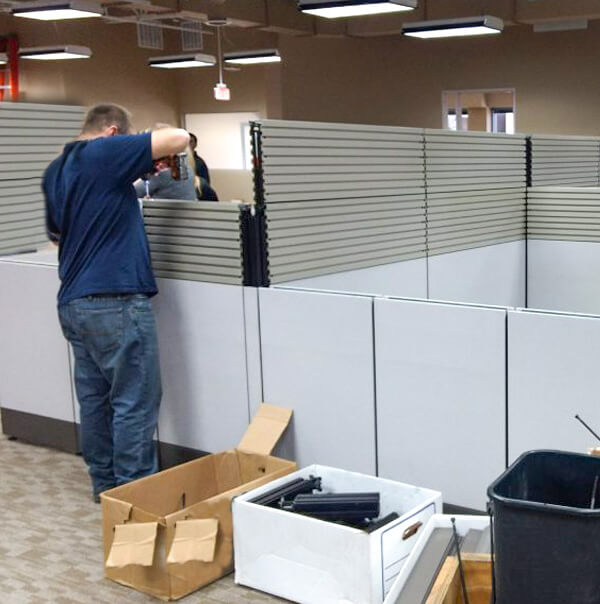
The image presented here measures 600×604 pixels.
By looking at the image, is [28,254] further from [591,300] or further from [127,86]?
[127,86]

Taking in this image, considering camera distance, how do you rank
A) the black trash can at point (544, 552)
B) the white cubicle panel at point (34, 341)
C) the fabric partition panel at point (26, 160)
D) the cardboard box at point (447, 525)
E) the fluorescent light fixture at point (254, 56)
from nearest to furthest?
the black trash can at point (544, 552)
the cardboard box at point (447, 525)
the white cubicle panel at point (34, 341)
the fabric partition panel at point (26, 160)
the fluorescent light fixture at point (254, 56)

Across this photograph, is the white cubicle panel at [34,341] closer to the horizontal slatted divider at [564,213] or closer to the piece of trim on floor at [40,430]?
the piece of trim on floor at [40,430]

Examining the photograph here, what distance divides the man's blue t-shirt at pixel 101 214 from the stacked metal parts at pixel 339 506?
2.99ft

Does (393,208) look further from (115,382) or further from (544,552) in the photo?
(544,552)

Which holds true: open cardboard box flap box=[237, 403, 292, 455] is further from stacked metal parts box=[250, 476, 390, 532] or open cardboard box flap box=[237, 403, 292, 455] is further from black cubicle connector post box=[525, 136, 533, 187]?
black cubicle connector post box=[525, 136, 533, 187]

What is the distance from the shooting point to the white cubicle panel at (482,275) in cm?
411

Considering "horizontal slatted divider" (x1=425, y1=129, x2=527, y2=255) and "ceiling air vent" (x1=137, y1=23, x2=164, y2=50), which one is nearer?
"horizontal slatted divider" (x1=425, y1=129, x2=527, y2=255)

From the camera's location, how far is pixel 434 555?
1951 millimetres

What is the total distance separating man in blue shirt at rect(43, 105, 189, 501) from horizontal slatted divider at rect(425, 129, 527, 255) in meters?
1.52

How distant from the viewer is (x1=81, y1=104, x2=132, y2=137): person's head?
299cm

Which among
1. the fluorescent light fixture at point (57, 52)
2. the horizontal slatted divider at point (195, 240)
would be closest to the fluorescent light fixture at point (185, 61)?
the fluorescent light fixture at point (57, 52)

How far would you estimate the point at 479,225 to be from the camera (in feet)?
14.3

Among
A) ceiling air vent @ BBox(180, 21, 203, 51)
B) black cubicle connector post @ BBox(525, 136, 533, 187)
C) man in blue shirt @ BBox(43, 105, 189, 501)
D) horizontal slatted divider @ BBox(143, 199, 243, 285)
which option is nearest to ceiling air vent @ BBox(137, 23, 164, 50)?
ceiling air vent @ BBox(180, 21, 203, 51)

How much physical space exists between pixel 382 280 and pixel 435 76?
8.37 metres
